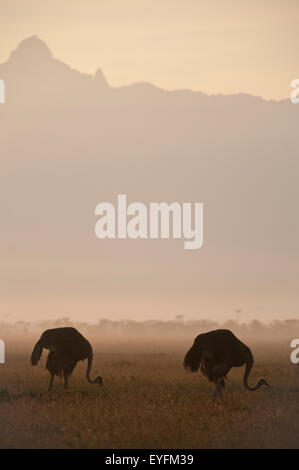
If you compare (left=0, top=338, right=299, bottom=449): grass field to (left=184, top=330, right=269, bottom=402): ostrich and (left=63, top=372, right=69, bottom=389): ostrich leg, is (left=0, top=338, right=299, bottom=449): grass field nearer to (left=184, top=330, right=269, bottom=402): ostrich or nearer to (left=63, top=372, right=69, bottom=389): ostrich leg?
(left=63, top=372, right=69, bottom=389): ostrich leg

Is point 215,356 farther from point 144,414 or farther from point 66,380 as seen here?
point 66,380

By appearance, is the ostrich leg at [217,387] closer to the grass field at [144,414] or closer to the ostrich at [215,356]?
the ostrich at [215,356]

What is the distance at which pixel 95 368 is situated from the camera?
60.2ft

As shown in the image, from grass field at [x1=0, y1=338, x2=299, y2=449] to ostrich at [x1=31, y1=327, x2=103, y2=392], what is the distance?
38 centimetres

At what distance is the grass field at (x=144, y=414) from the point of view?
37.1 feet

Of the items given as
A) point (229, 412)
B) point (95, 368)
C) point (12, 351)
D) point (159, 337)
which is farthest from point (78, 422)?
point (159, 337)

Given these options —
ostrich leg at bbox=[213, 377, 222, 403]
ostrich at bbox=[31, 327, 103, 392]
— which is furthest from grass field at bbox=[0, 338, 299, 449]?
ostrich at bbox=[31, 327, 103, 392]

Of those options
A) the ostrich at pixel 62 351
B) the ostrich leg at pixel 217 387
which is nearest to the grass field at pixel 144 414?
the ostrich leg at pixel 217 387

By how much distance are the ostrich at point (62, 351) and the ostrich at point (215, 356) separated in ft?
6.31

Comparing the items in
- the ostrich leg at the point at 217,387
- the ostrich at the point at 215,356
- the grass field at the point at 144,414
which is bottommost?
the grass field at the point at 144,414

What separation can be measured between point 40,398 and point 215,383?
10.8 ft

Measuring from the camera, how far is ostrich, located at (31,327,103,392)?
14.6 m
